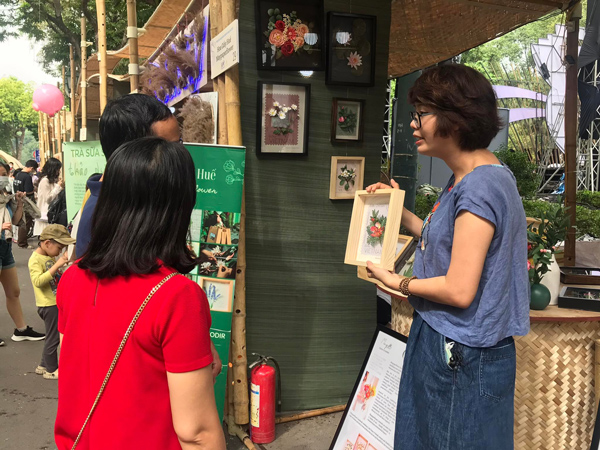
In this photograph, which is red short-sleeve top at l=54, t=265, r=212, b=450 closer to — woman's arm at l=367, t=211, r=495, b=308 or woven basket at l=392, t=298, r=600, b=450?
woman's arm at l=367, t=211, r=495, b=308

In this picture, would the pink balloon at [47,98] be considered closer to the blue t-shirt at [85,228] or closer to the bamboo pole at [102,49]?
the bamboo pole at [102,49]

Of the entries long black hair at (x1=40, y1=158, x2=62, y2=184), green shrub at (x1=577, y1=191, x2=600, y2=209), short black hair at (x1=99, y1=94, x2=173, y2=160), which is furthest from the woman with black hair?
green shrub at (x1=577, y1=191, x2=600, y2=209)

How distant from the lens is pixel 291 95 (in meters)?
3.50

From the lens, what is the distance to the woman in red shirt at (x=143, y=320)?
3.63 feet

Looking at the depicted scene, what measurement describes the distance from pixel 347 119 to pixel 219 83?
0.92 meters

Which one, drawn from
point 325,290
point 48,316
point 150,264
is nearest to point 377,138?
point 325,290

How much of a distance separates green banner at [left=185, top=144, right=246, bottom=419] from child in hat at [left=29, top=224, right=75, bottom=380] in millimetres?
1868

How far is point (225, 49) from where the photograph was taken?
305 cm

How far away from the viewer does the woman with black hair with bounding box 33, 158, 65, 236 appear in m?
7.77

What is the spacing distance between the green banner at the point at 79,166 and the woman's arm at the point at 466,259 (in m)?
3.07

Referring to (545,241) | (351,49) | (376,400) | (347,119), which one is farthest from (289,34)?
(376,400)

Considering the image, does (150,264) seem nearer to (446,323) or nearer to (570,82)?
(446,323)

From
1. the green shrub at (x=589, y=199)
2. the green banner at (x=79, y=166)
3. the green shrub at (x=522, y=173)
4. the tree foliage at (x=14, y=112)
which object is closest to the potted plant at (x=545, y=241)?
the green banner at (x=79, y=166)

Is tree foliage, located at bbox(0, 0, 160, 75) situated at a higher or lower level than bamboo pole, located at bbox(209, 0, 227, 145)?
higher
